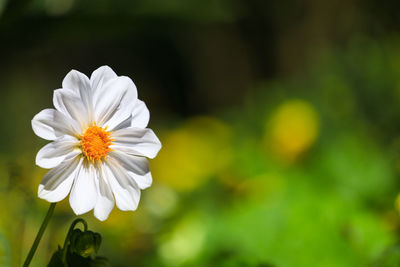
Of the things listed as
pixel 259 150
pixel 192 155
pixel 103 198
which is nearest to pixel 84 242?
pixel 103 198

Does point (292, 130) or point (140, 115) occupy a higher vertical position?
point (292, 130)

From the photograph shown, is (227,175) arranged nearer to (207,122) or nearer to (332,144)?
(332,144)

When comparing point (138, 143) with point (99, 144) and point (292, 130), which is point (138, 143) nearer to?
point (99, 144)

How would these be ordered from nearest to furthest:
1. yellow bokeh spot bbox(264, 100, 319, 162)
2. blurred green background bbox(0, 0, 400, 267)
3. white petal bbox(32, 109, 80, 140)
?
white petal bbox(32, 109, 80, 140), blurred green background bbox(0, 0, 400, 267), yellow bokeh spot bbox(264, 100, 319, 162)

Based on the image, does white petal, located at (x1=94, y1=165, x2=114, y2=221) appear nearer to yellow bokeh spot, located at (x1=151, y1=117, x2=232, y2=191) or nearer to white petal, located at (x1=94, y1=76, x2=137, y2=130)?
white petal, located at (x1=94, y1=76, x2=137, y2=130)

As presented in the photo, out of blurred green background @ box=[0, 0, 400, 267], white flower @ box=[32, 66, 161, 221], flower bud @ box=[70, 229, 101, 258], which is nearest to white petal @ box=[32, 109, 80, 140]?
white flower @ box=[32, 66, 161, 221]

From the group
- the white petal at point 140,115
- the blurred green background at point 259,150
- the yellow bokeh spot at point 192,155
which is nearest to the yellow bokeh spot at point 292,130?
the blurred green background at point 259,150

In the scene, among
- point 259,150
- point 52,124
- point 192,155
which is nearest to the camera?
point 52,124
